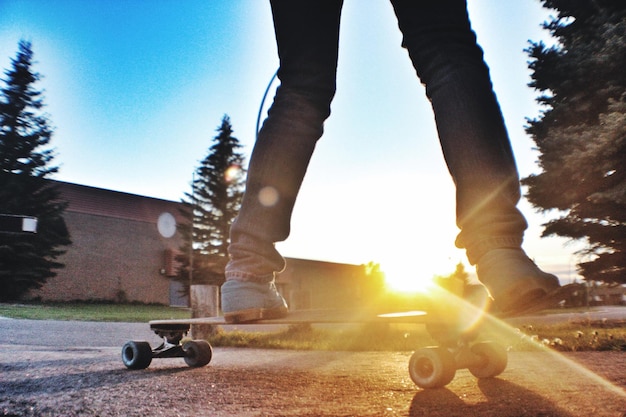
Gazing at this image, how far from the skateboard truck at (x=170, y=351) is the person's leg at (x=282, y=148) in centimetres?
98

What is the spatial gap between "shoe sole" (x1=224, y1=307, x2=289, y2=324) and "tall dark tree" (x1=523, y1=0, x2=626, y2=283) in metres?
6.13

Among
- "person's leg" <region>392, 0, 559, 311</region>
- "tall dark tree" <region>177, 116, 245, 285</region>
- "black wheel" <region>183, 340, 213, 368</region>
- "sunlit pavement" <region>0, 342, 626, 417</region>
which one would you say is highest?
"tall dark tree" <region>177, 116, 245, 285</region>

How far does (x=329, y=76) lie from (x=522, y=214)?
0.77m

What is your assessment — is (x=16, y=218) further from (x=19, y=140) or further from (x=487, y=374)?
(x=19, y=140)

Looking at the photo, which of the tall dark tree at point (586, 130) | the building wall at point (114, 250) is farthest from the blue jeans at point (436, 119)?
the building wall at point (114, 250)

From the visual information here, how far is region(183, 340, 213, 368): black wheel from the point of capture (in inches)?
100.0

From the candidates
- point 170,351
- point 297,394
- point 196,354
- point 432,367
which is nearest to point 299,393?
point 297,394

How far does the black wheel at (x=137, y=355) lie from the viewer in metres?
2.43

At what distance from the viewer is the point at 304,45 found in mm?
1731

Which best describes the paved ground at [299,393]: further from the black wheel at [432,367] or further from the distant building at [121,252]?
the distant building at [121,252]

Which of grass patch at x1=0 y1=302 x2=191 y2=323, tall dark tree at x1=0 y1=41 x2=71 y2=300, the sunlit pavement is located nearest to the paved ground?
the sunlit pavement

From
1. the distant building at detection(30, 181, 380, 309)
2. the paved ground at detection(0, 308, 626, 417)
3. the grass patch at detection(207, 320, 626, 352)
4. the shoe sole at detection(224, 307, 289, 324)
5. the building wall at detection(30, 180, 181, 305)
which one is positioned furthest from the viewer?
the distant building at detection(30, 181, 380, 309)

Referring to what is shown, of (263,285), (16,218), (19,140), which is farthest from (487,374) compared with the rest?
(19,140)

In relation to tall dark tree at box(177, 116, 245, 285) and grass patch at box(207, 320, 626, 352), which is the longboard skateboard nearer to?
grass patch at box(207, 320, 626, 352)
